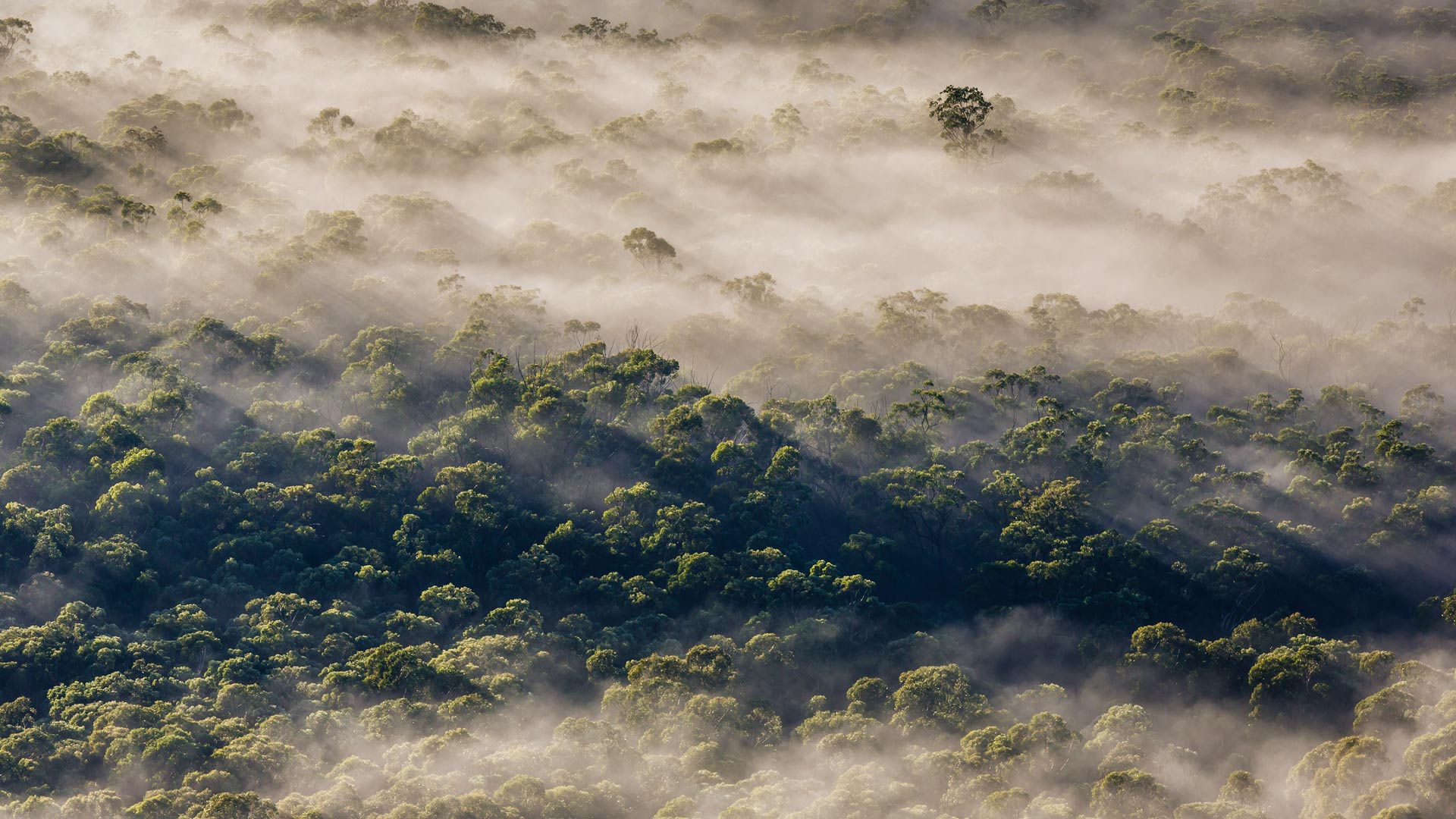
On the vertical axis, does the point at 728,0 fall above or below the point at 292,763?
above

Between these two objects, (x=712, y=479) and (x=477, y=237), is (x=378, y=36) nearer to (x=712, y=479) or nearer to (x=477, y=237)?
(x=477, y=237)

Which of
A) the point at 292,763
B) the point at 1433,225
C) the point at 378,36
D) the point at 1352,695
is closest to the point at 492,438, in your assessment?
the point at 292,763

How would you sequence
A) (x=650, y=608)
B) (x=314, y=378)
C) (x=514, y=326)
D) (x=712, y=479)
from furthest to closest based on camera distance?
(x=514, y=326), (x=314, y=378), (x=712, y=479), (x=650, y=608)

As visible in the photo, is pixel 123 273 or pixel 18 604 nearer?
pixel 18 604

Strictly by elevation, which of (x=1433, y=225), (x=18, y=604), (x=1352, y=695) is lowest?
(x=18, y=604)

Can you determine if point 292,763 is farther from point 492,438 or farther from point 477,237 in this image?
point 477,237

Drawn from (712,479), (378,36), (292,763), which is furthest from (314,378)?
(378,36)

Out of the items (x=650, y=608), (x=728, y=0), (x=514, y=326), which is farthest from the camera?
(x=728, y=0)
